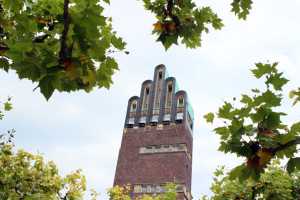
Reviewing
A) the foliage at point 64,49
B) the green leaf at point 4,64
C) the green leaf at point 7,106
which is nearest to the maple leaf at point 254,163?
the foliage at point 64,49

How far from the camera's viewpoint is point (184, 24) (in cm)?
283

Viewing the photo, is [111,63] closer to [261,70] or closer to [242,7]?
[261,70]

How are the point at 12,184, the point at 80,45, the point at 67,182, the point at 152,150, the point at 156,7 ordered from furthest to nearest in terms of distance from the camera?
the point at 152,150
the point at 67,182
the point at 12,184
the point at 156,7
the point at 80,45

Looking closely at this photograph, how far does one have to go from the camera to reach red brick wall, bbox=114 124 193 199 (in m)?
24.5

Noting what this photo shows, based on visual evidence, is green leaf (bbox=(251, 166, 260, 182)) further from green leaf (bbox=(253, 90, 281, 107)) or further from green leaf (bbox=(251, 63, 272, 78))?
green leaf (bbox=(251, 63, 272, 78))

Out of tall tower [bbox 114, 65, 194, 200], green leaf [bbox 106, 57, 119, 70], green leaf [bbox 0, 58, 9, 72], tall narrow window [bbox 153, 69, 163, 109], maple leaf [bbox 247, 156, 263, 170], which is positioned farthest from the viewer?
tall narrow window [bbox 153, 69, 163, 109]

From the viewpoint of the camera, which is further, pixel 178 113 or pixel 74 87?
pixel 178 113

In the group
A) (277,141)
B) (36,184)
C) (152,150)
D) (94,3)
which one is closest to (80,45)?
(94,3)

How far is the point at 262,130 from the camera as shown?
1832mm

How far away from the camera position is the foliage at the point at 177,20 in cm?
272

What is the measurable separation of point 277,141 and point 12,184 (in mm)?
9231

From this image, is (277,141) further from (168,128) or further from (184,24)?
(168,128)

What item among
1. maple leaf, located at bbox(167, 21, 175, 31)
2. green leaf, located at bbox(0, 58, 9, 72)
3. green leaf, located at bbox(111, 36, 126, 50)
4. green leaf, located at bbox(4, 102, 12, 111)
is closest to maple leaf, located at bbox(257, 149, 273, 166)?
green leaf, located at bbox(111, 36, 126, 50)

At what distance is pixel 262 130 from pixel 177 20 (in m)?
1.48
